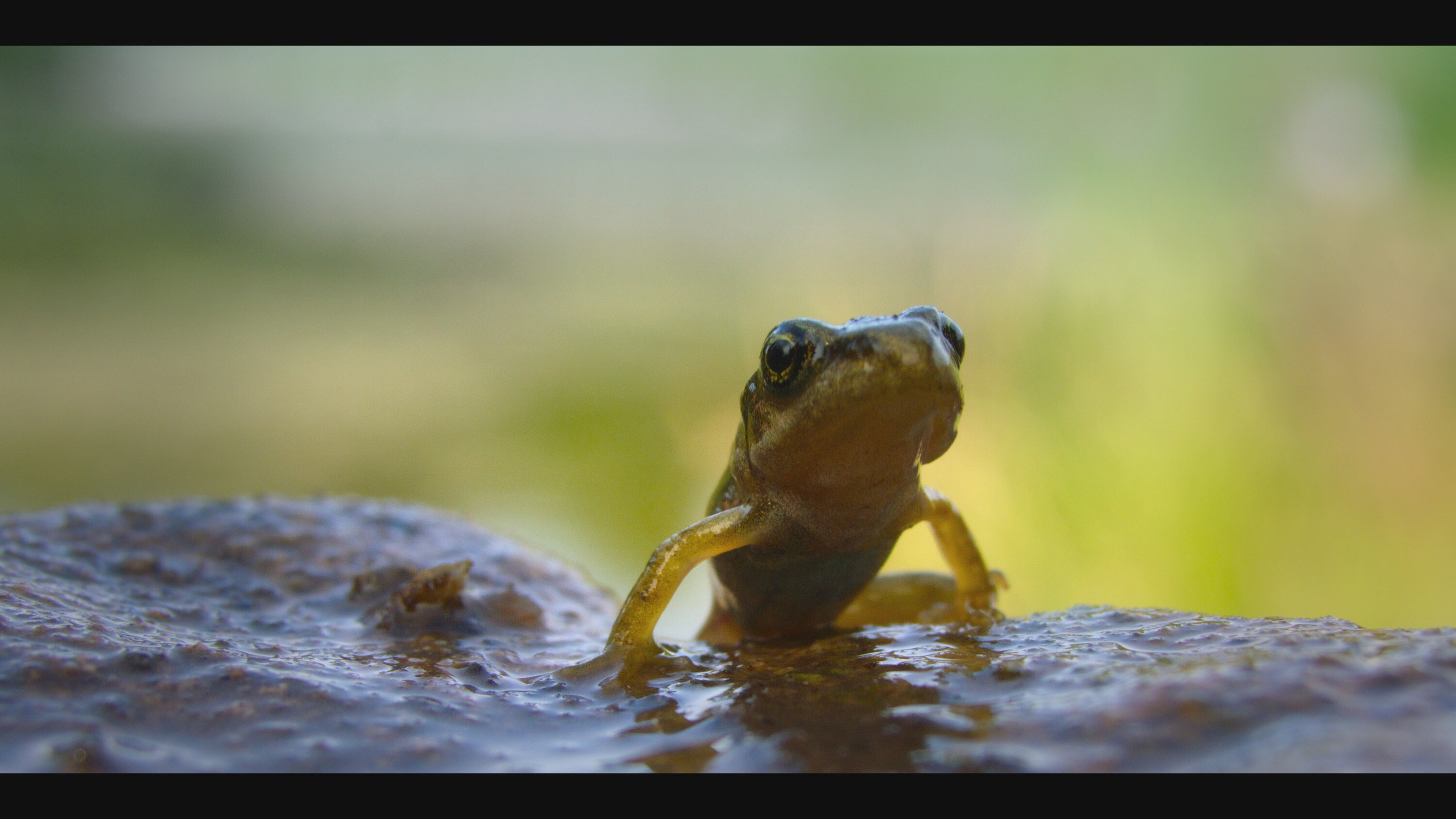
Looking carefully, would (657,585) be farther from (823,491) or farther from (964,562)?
(964,562)

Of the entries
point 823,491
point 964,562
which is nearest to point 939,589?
point 964,562

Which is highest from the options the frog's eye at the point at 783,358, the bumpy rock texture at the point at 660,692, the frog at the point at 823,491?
the frog's eye at the point at 783,358

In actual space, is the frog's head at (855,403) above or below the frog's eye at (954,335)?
below

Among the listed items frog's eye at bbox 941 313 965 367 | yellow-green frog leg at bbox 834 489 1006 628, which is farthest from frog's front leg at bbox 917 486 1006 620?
frog's eye at bbox 941 313 965 367

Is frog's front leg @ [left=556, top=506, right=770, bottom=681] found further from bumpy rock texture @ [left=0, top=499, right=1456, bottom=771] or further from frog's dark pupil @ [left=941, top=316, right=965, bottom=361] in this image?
frog's dark pupil @ [left=941, top=316, right=965, bottom=361]

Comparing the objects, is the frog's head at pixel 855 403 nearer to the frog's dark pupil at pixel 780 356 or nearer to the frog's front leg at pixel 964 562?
the frog's dark pupil at pixel 780 356

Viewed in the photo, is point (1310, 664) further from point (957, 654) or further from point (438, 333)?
point (438, 333)

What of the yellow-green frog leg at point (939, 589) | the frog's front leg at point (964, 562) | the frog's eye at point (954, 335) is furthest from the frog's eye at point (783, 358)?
the frog's front leg at point (964, 562)
